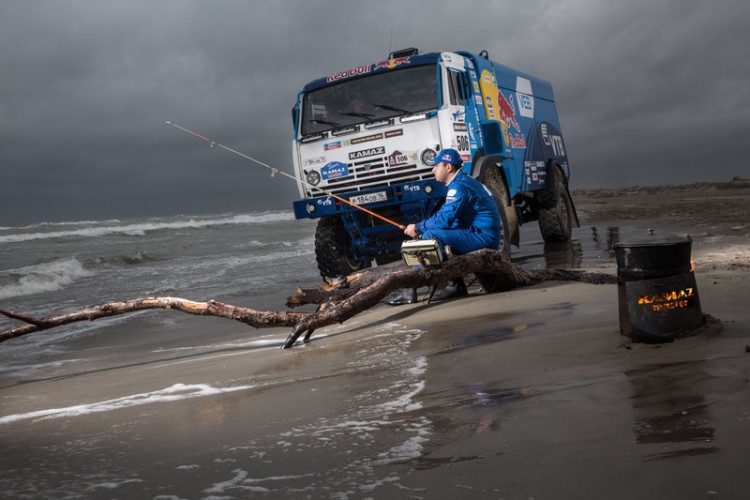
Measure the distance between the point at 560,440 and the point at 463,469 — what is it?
45cm

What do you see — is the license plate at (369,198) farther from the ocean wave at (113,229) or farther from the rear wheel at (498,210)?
the ocean wave at (113,229)

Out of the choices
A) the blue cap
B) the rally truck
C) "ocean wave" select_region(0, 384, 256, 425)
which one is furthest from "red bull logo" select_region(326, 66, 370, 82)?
"ocean wave" select_region(0, 384, 256, 425)

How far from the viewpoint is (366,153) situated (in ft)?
32.7

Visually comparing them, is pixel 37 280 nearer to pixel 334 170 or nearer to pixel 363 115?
pixel 334 170

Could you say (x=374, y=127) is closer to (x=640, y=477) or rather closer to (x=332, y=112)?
(x=332, y=112)

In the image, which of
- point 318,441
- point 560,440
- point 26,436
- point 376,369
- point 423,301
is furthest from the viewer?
point 423,301

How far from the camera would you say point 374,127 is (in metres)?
9.89

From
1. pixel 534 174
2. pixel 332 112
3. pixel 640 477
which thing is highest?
pixel 332 112

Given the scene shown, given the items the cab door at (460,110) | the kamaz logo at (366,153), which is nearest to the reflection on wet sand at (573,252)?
the cab door at (460,110)

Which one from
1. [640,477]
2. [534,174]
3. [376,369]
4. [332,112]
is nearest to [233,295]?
[332,112]

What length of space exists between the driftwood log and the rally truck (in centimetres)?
200

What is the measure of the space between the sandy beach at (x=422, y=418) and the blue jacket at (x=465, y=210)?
61.3 inches

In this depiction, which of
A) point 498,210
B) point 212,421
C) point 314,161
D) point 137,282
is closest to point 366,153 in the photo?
point 314,161

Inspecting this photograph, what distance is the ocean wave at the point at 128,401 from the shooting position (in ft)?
14.6
